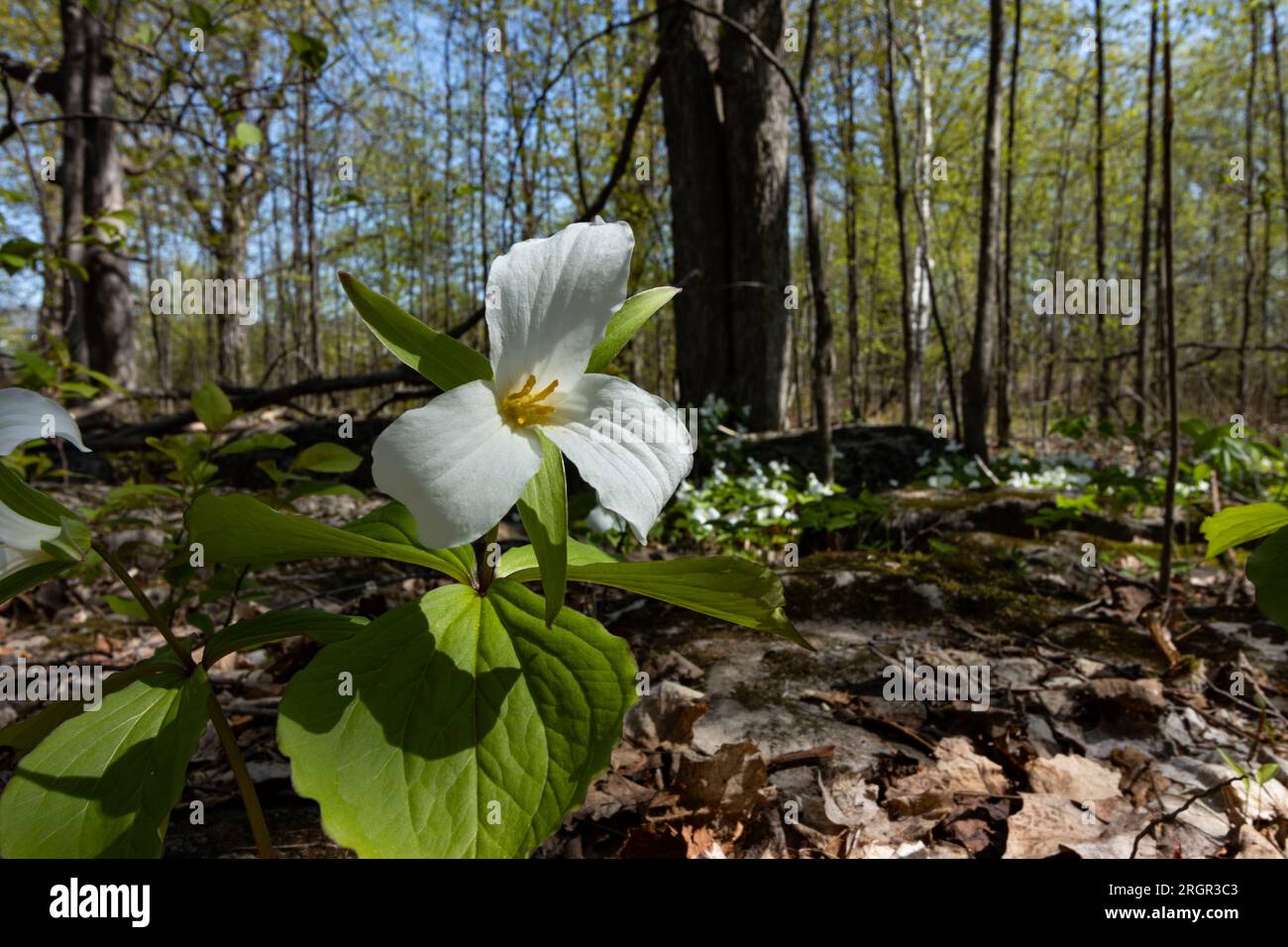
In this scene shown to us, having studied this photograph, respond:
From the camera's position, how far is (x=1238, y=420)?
9.57ft

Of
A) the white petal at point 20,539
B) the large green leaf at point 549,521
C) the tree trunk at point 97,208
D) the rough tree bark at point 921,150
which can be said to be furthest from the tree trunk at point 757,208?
the tree trunk at point 97,208

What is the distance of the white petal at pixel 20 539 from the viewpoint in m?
0.71

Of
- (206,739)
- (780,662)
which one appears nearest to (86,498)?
(206,739)

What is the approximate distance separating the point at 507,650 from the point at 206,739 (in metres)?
1.30

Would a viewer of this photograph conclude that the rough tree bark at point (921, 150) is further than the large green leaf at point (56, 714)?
Yes

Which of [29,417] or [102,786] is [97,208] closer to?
[29,417]

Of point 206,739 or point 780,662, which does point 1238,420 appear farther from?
point 206,739

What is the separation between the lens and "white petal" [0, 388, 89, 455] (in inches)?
27.1

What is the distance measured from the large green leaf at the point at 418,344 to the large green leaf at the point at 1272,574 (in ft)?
3.07

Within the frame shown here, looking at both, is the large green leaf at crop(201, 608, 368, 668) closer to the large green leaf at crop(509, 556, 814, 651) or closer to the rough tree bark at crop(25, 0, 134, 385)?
the large green leaf at crop(509, 556, 814, 651)

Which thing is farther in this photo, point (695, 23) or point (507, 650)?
point (695, 23)

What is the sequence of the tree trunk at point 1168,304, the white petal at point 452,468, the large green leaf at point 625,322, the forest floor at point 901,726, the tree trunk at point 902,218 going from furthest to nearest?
the tree trunk at point 902,218
the tree trunk at point 1168,304
the forest floor at point 901,726
the large green leaf at point 625,322
the white petal at point 452,468
